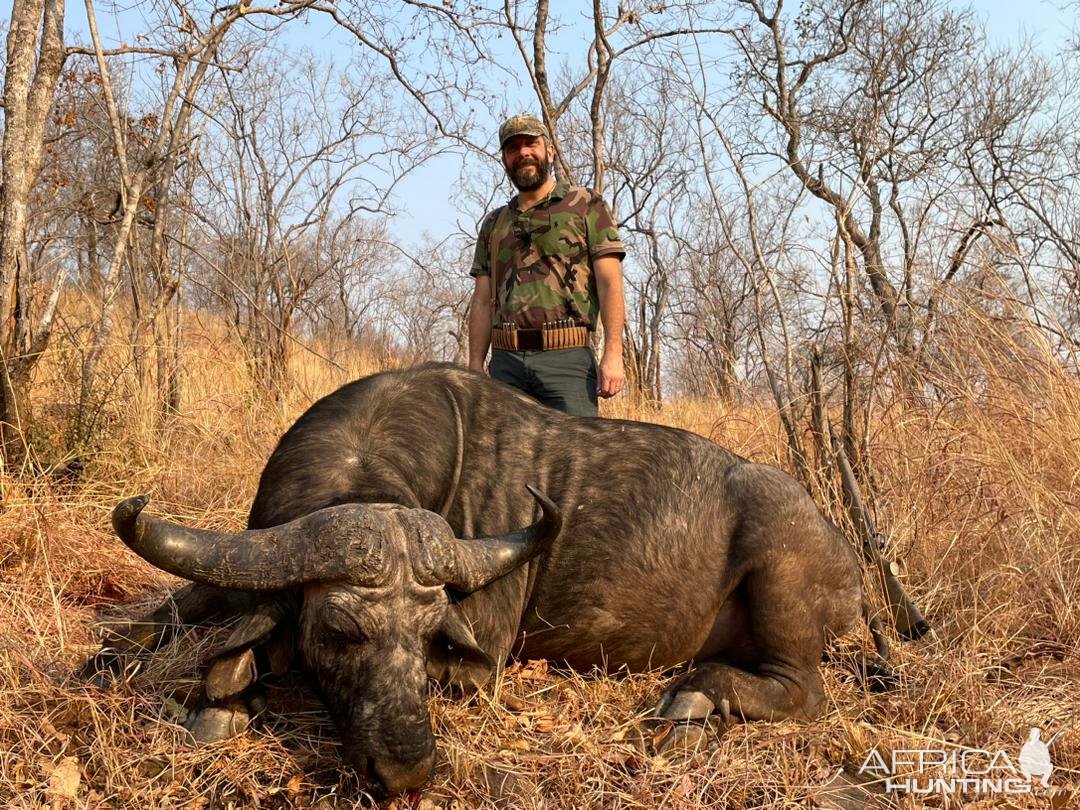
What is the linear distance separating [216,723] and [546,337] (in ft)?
9.24

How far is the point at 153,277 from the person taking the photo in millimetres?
7246

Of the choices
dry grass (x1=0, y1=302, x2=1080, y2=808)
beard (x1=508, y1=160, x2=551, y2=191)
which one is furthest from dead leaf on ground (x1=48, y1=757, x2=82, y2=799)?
beard (x1=508, y1=160, x2=551, y2=191)

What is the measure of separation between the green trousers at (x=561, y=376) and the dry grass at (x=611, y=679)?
1.08 metres

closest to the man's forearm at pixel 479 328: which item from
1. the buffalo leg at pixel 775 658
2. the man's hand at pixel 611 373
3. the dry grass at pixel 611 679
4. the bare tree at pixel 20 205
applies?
the man's hand at pixel 611 373

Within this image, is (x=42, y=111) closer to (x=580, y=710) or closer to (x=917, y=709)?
(x=580, y=710)

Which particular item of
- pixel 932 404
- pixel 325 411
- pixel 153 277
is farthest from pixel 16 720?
pixel 153 277

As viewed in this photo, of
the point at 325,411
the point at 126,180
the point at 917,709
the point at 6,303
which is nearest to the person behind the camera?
the point at 917,709

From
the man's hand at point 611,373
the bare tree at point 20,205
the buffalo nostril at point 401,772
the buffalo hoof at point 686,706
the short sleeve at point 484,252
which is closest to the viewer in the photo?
the buffalo nostril at point 401,772

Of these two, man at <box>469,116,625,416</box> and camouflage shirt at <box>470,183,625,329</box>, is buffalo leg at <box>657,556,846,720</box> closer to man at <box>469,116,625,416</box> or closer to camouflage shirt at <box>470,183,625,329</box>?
man at <box>469,116,625,416</box>

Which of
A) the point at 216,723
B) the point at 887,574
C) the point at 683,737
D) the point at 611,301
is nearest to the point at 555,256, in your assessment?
the point at 611,301

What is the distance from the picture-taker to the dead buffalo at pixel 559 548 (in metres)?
2.52

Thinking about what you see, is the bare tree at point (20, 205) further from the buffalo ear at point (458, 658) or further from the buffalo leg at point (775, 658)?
the buffalo leg at point (775, 658)

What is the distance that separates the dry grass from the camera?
2416 millimetres

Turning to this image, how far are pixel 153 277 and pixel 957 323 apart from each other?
6.29 metres
